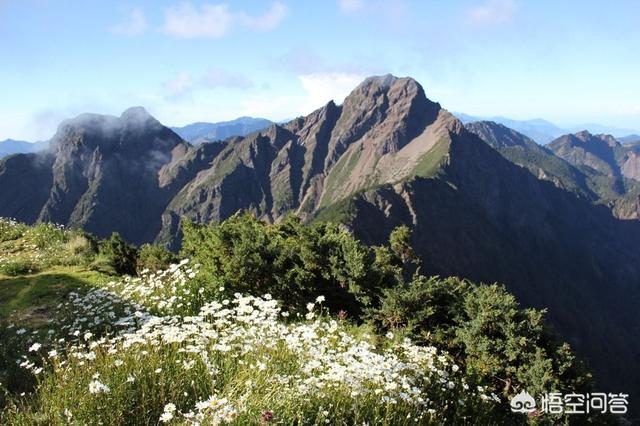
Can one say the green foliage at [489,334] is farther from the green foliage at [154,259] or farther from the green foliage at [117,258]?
the green foliage at [117,258]

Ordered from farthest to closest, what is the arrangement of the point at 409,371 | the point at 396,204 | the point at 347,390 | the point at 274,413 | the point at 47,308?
1. the point at 396,204
2. the point at 47,308
3. the point at 409,371
4. the point at 347,390
5. the point at 274,413

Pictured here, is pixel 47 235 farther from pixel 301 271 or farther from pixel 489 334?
pixel 489 334

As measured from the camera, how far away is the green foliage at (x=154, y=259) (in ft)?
49.6

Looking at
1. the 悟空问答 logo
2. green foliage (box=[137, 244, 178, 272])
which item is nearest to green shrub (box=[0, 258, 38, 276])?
green foliage (box=[137, 244, 178, 272])

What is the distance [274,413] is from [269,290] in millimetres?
7107

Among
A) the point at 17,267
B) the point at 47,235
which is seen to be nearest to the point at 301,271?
the point at 17,267

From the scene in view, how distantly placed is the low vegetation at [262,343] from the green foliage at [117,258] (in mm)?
67

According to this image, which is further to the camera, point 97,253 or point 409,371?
point 97,253

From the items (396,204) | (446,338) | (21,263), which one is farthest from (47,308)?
(396,204)

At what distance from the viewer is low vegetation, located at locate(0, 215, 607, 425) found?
6.15m

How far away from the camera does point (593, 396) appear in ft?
30.4

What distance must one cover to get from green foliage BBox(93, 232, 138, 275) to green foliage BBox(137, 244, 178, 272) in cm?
33

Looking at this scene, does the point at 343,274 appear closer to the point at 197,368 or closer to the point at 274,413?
the point at 197,368

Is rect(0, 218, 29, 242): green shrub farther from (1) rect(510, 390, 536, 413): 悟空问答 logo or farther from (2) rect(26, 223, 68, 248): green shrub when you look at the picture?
(1) rect(510, 390, 536, 413): 悟空问答 logo
